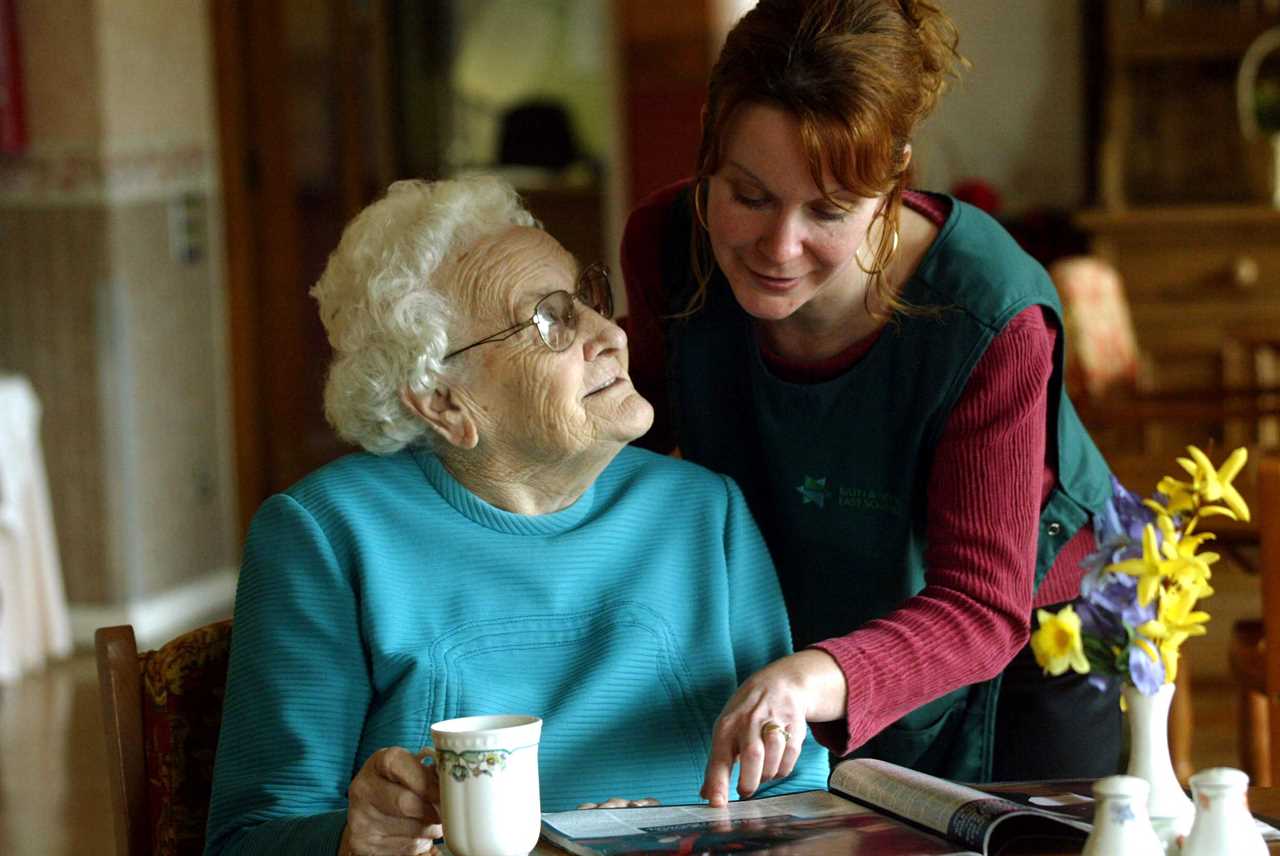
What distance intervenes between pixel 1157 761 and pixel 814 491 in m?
0.56

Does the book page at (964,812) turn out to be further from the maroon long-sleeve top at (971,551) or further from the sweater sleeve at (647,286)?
the sweater sleeve at (647,286)

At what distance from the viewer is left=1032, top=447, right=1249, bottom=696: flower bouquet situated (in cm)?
126

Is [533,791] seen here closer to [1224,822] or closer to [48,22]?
[1224,822]

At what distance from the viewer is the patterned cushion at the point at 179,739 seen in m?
1.57

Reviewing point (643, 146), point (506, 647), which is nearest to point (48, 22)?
point (643, 146)

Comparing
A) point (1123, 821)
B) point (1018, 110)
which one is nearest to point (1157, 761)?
point (1123, 821)

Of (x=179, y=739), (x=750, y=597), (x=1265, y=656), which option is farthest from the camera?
(x=1265, y=656)

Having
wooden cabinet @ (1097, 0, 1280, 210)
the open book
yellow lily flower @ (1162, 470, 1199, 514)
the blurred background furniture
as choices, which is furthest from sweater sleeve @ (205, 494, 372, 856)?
wooden cabinet @ (1097, 0, 1280, 210)

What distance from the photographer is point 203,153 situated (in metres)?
5.30

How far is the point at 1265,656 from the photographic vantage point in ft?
→ 7.64

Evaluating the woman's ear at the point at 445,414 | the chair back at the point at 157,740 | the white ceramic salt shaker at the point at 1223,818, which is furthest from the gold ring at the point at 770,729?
the chair back at the point at 157,740

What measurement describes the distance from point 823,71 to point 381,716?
70cm

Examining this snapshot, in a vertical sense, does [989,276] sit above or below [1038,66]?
below

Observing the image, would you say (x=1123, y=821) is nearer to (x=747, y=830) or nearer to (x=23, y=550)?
(x=747, y=830)
